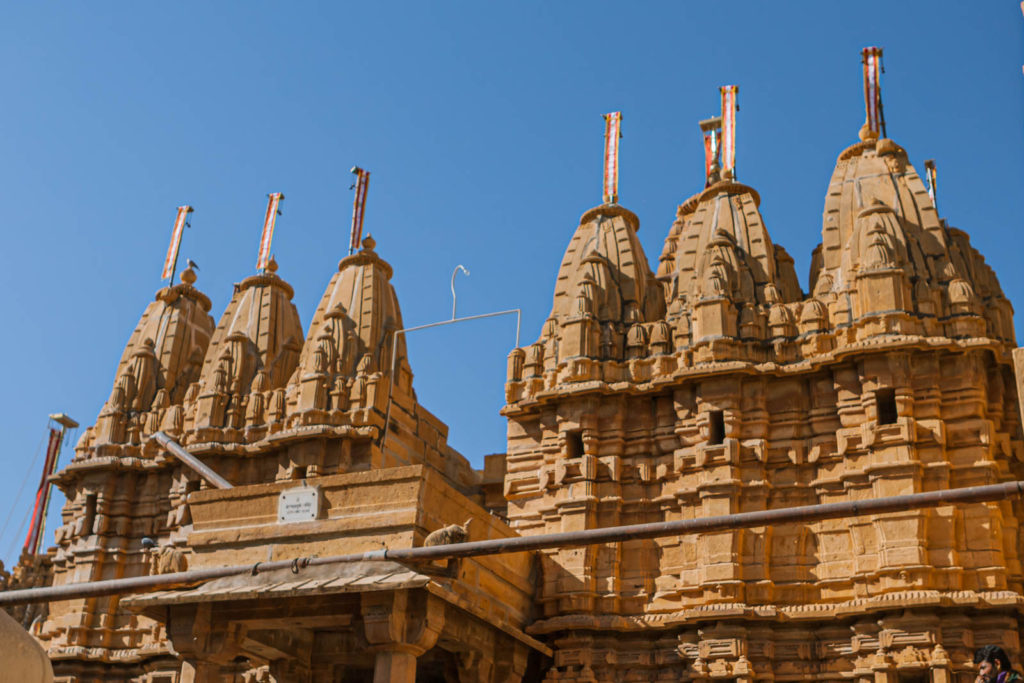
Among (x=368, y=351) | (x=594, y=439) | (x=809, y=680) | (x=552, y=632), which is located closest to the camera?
(x=809, y=680)

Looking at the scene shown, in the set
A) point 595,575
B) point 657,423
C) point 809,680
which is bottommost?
point 809,680

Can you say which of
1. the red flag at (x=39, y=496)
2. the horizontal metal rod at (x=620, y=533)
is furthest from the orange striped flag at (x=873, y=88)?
the red flag at (x=39, y=496)

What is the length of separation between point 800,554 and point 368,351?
14.3 m

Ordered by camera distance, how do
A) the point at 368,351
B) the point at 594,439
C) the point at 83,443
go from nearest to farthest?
the point at 594,439
the point at 368,351
the point at 83,443

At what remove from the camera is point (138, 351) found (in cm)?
3500

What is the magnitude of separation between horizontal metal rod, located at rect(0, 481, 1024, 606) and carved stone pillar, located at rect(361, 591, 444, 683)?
15.1ft

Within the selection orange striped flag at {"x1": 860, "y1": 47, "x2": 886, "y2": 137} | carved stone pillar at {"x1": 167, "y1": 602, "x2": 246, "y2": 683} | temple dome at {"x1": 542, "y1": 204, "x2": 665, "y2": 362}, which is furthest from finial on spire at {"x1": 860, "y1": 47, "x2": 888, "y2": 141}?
carved stone pillar at {"x1": 167, "y1": 602, "x2": 246, "y2": 683}

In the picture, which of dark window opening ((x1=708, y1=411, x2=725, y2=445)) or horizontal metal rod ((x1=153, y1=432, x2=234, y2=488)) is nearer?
dark window opening ((x1=708, y1=411, x2=725, y2=445))

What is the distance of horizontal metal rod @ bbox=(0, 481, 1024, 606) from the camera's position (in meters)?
9.49

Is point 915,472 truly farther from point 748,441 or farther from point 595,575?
point 595,575

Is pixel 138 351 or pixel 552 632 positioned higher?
Answer: pixel 138 351

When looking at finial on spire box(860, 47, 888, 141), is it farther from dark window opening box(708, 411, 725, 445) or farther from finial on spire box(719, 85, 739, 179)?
dark window opening box(708, 411, 725, 445)

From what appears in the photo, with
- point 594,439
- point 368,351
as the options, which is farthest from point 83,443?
point 594,439

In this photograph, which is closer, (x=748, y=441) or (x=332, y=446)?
(x=748, y=441)
